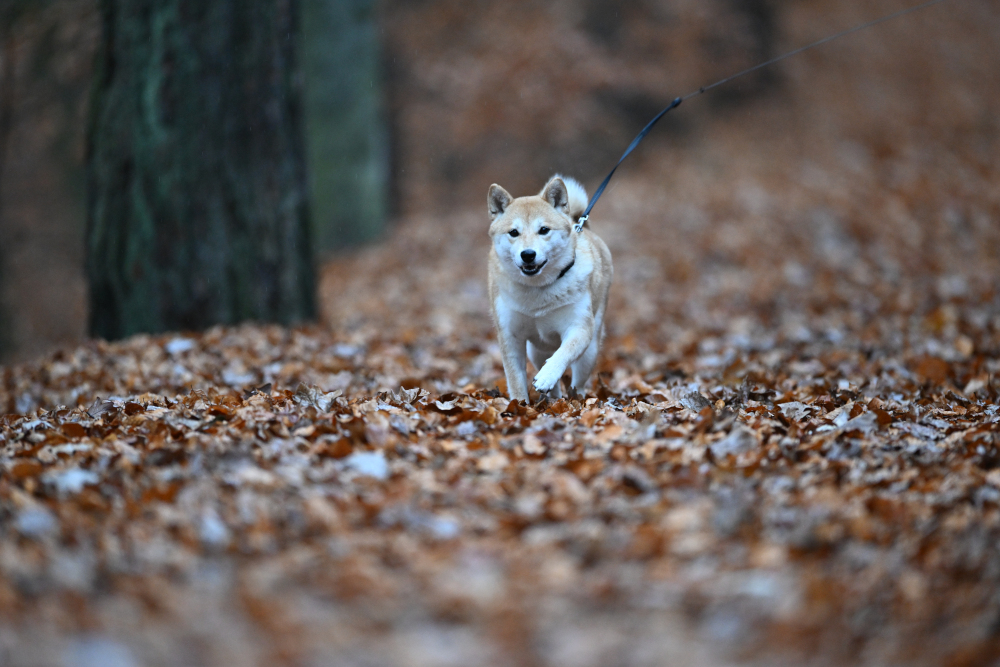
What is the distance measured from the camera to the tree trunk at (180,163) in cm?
681

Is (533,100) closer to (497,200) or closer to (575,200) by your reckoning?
(575,200)

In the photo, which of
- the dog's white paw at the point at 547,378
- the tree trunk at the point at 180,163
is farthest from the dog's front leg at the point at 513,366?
the tree trunk at the point at 180,163

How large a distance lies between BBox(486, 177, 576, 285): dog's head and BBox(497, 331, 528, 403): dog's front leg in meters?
0.36

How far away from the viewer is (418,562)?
274 cm

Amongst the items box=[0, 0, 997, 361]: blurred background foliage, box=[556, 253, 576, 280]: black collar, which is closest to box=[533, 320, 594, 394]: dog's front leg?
box=[556, 253, 576, 280]: black collar

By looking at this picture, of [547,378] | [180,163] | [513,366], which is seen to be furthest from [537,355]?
[180,163]

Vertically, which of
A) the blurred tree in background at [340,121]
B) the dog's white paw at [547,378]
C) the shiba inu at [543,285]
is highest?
the blurred tree in background at [340,121]

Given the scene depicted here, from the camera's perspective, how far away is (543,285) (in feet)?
15.3

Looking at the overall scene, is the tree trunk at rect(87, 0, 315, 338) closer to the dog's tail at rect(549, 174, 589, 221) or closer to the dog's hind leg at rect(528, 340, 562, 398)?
the dog's hind leg at rect(528, 340, 562, 398)

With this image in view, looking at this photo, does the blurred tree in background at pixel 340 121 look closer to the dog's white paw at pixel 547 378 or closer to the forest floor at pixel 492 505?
the forest floor at pixel 492 505

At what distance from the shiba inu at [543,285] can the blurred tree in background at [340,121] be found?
879 cm

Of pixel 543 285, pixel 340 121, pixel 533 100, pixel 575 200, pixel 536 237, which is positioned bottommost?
pixel 543 285

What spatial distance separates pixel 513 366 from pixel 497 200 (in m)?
1.03

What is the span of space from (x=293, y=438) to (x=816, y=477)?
2357mm
